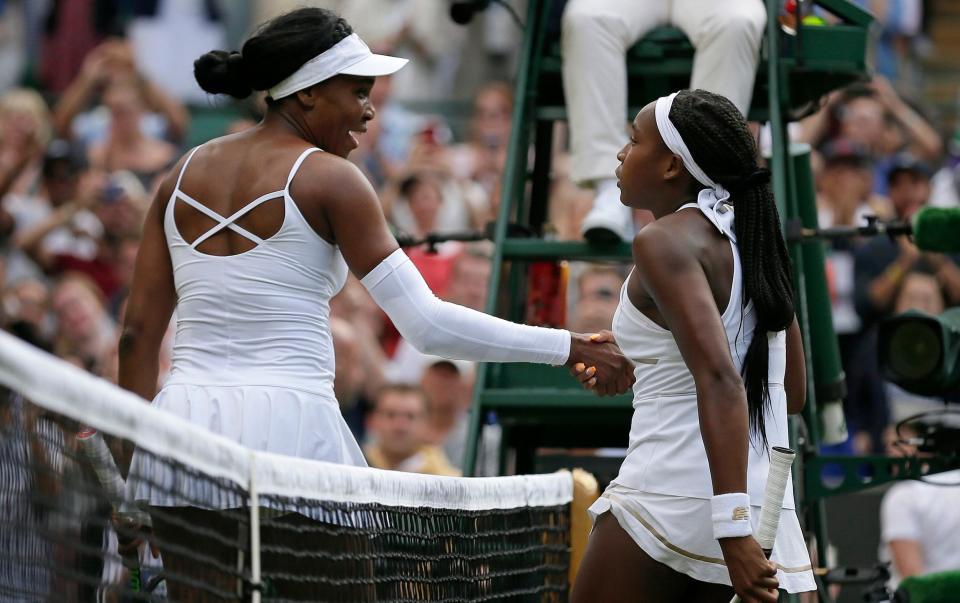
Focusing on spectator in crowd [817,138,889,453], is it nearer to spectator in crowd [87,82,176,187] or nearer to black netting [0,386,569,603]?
spectator in crowd [87,82,176,187]

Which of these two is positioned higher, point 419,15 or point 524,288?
point 419,15

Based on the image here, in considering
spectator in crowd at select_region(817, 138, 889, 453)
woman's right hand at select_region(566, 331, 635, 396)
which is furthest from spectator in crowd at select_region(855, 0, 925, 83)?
woman's right hand at select_region(566, 331, 635, 396)

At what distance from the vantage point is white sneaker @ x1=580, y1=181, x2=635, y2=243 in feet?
19.2

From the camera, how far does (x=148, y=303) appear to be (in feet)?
13.1

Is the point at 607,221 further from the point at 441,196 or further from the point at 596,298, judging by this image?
the point at 441,196

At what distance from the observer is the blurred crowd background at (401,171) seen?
9.82 meters

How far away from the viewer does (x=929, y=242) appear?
5961mm

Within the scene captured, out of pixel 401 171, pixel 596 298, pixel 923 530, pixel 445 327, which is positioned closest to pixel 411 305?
pixel 445 327

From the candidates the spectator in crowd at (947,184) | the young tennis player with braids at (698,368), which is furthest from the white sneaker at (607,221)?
the spectator in crowd at (947,184)

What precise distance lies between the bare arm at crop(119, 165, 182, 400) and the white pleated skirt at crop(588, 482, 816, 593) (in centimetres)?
115

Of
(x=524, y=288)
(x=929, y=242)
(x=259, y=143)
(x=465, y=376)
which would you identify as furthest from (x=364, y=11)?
(x=259, y=143)

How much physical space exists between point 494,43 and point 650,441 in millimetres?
9655

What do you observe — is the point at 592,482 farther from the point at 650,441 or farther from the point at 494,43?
the point at 494,43

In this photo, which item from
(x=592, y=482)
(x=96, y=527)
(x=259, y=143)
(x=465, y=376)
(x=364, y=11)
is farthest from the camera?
(x=364, y=11)
